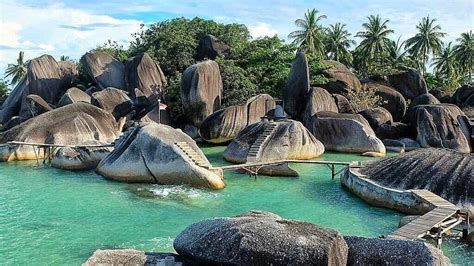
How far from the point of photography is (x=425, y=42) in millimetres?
49812

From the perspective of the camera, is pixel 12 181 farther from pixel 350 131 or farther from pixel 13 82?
pixel 13 82

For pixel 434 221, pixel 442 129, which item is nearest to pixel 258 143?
pixel 442 129

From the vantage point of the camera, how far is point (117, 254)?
27.2 feet

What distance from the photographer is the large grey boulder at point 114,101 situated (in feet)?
101

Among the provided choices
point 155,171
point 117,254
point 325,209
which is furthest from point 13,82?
point 117,254

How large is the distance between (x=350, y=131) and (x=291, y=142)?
4806 mm

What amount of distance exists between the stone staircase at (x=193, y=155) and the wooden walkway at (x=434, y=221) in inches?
283

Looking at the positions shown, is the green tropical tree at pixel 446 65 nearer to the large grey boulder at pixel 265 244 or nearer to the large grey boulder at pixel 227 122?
the large grey boulder at pixel 227 122

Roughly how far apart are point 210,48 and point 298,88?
35.1 feet

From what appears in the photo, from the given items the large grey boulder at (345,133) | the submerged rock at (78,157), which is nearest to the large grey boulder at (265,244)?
the submerged rock at (78,157)

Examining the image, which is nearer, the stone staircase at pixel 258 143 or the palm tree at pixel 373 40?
the stone staircase at pixel 258 143

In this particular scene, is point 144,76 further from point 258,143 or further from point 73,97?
point 258,143

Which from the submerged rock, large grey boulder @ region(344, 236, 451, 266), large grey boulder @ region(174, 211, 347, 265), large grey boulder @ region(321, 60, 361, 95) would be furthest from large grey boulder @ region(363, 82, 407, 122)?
large grey boulder @ region(174, 211, 347, 265)

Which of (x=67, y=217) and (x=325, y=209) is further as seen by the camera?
(x=325, y=209)
